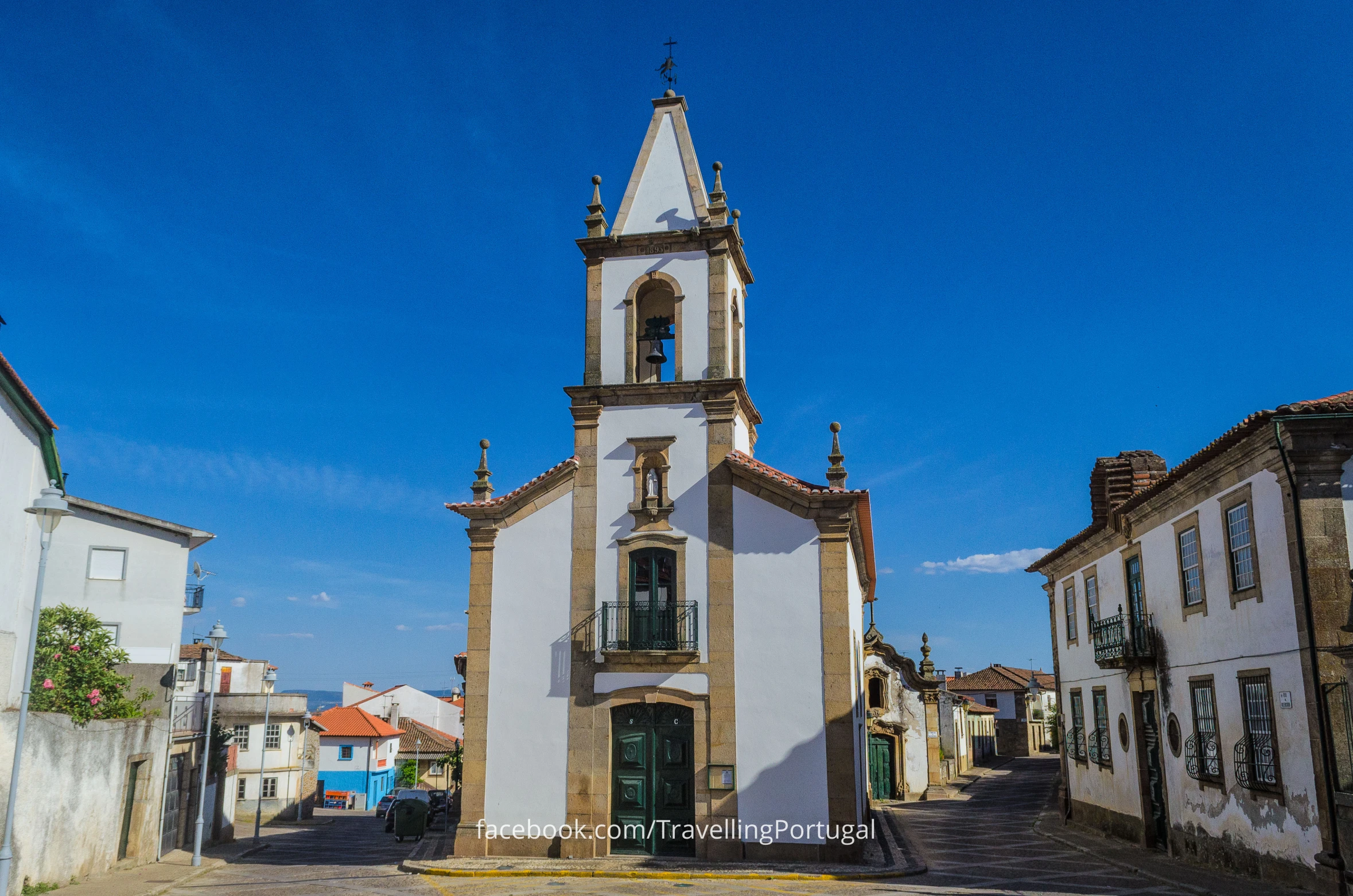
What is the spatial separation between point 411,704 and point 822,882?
6598 cm

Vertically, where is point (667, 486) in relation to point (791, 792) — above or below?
above

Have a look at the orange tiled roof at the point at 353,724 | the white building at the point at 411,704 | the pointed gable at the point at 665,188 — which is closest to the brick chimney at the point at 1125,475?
the pointed gable at the point at 665,188

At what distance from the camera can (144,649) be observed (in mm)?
29484

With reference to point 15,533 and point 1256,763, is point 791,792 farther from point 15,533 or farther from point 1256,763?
point 15,533

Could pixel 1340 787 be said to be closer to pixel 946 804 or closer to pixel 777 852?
pixel 777 852

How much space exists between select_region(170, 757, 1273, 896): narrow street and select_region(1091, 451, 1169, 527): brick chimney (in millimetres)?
7561

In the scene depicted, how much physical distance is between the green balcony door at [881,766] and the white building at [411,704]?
45092 mm

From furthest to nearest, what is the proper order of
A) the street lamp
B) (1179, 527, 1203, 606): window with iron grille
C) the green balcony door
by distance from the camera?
the green balcony door, (1179, 527, 1203, 606): window with iron grille, the street lamp

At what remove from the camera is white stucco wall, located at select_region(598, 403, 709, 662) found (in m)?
20.3

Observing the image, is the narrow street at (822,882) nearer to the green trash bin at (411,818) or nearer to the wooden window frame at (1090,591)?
the green trash bin at (411,818)

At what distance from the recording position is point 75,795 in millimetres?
17641

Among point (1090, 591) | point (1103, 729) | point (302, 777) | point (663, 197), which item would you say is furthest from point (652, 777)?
point (302, 777)

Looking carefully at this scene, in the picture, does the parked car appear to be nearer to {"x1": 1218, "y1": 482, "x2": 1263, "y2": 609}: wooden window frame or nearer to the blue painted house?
the blue painted house

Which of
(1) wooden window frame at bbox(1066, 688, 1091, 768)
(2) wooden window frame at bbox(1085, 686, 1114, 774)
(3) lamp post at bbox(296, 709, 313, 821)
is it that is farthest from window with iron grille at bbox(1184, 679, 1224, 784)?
(3) lamp post at bbox(296, 709, 313, 821)
